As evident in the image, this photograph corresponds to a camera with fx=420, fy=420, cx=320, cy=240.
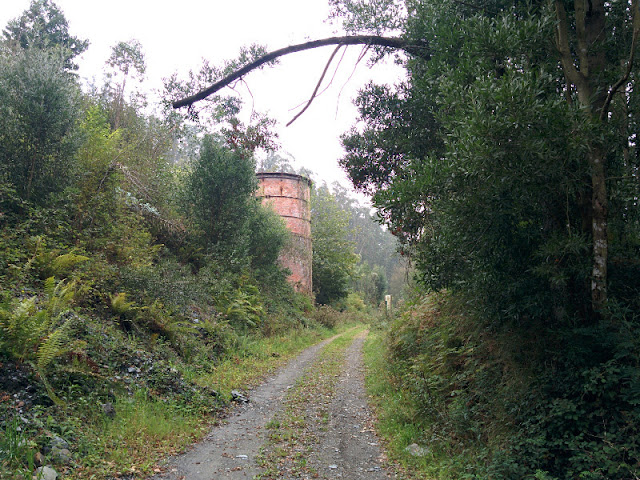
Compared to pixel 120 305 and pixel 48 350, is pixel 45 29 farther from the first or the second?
pixel 48 350

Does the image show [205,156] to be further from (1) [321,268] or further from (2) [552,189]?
(1) [321,268]

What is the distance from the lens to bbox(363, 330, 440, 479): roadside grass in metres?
5.31

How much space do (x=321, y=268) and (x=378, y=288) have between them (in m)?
16.9

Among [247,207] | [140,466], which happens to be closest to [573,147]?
[140,466]

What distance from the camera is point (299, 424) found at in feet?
22.5

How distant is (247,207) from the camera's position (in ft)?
54.5

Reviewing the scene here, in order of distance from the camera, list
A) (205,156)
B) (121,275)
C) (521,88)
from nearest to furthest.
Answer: (521,88) → (121,275) → (205,156)

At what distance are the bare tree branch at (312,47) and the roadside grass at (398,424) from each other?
6.00 metres

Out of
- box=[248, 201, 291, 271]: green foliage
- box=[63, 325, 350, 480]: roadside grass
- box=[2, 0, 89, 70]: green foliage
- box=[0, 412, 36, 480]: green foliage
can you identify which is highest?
box=[2, 0, 89, 70]: green foliage

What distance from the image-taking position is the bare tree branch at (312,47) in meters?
7.12

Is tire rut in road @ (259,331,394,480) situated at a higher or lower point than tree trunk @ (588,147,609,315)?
lower

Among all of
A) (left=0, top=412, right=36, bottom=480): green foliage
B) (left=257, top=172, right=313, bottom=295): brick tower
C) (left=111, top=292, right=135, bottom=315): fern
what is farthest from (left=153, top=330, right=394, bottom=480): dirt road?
(left=257, top=172, right=313, bottom=295): brick tower

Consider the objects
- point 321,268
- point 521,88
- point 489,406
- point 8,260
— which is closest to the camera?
point 521,88

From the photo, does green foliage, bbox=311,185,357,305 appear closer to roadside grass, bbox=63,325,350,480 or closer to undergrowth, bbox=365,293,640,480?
roadside grass, bbox=63,325,350,480
